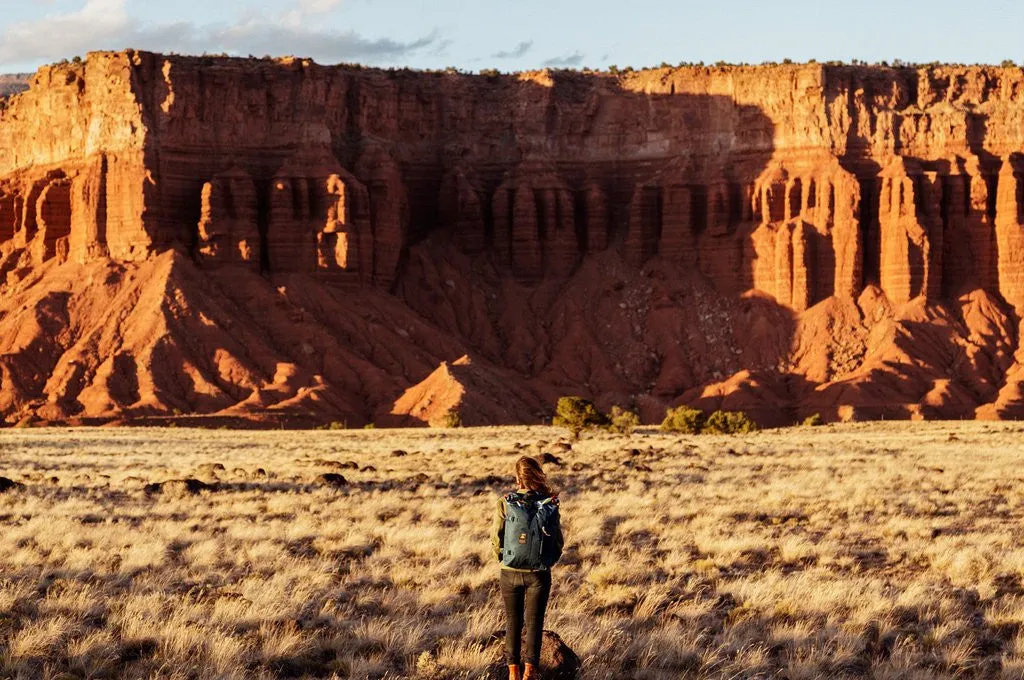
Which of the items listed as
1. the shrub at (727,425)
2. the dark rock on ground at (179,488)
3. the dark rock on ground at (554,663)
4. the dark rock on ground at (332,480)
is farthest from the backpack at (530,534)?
the shrub at (727,425)

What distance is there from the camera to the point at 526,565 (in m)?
12.9

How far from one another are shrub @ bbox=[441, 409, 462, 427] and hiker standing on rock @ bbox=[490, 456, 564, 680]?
6344 cm

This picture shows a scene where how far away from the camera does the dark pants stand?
42.7 feet

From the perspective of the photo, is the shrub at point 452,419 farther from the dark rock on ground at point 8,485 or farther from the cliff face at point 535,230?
the dark rock on ground at point 8,485

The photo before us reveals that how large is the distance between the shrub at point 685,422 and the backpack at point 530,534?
55.9 m

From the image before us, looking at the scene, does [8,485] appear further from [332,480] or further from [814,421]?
[814,421]

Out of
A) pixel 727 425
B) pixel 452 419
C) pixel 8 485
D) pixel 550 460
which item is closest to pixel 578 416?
pixel 727 425

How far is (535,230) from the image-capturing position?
10900 centimetres

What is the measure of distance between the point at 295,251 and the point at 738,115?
106 feet

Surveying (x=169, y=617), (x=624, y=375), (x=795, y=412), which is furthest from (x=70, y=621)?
(x=624, y=375)

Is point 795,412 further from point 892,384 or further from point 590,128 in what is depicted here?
point 590,128

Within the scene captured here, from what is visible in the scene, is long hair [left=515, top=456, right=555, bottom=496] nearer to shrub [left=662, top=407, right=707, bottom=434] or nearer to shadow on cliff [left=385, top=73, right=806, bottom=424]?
shrub [left=662, top=407, right=707, bottom=434]

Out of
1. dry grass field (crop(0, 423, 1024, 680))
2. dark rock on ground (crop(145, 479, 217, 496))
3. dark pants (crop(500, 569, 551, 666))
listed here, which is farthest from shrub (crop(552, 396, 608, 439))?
dark pants (crop(500, 569, 551, 666))

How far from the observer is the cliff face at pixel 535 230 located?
92.9m
